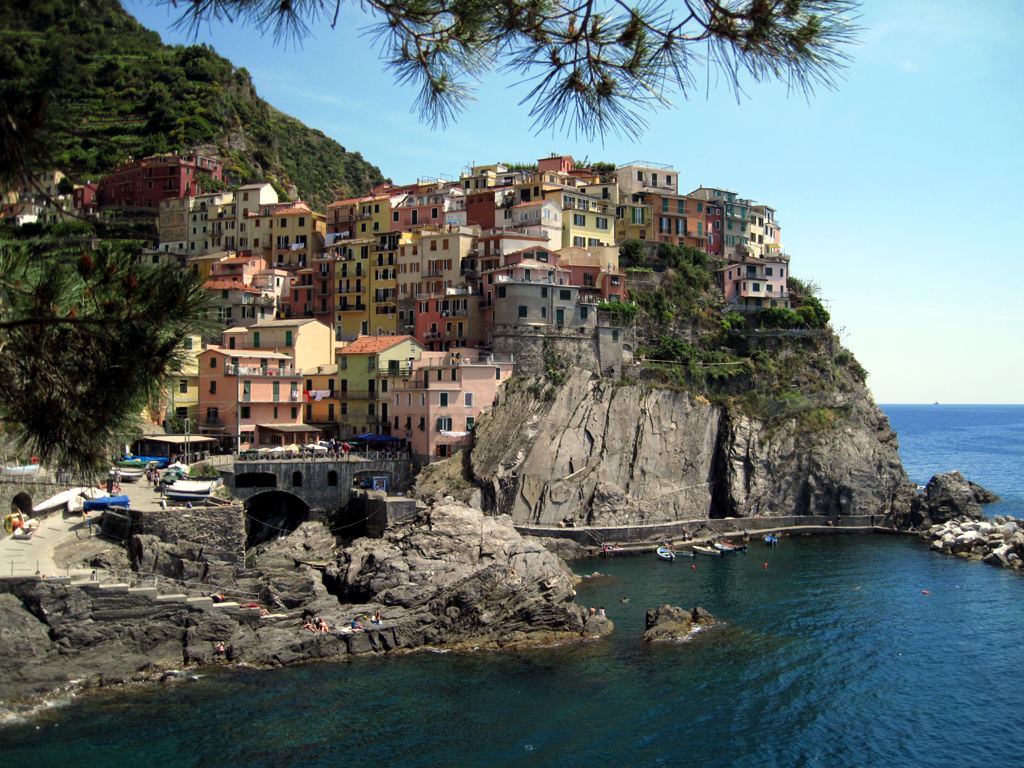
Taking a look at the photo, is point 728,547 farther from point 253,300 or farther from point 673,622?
point 253,300

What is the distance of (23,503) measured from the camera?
1467 inches

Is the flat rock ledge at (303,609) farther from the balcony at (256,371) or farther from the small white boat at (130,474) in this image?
the balcony at (256,371)

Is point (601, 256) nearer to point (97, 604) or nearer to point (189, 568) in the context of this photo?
point (189, 568)

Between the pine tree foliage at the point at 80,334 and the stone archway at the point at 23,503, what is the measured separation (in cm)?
3301

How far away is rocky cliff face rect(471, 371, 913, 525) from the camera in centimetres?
5334

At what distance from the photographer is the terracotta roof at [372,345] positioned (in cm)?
6006

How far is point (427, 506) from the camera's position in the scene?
48375mm

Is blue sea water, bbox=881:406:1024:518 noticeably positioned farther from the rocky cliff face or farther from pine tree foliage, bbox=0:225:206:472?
pine tree foliage, bbox=0:225:206:472

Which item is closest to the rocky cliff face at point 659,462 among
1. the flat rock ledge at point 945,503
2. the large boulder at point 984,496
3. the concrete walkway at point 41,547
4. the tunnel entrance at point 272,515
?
the flat rock ledge at point 945,503

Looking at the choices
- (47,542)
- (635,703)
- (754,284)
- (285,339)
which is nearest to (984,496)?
(754,284)

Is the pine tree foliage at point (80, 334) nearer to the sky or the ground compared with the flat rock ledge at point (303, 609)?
nearer to the sky

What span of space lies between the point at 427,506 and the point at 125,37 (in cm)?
4204

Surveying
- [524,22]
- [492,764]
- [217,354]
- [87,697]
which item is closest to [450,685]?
[492,764]

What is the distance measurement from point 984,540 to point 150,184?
262 feet
